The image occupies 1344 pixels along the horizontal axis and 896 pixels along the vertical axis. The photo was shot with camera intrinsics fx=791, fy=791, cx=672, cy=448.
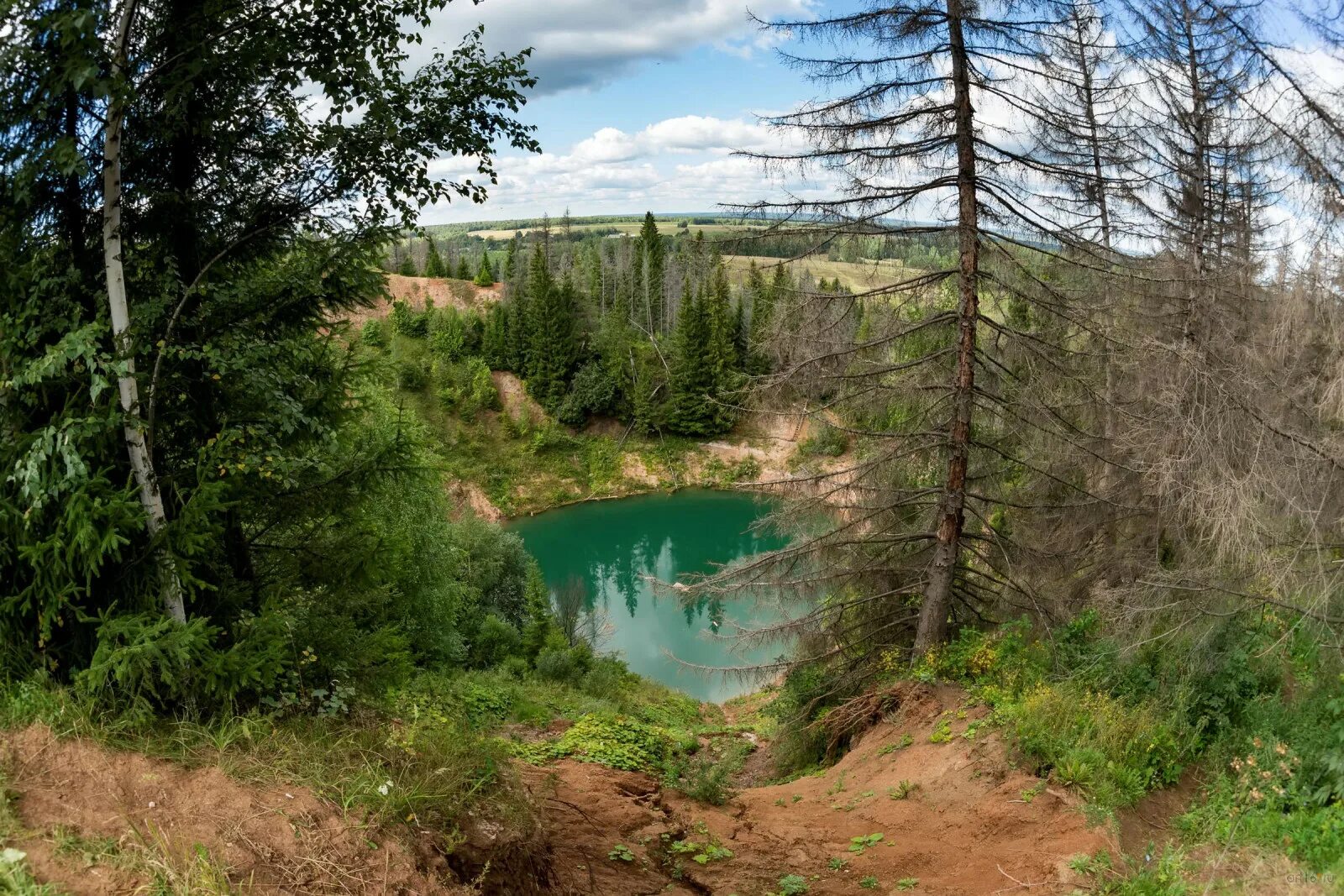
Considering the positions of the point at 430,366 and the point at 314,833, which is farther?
the point at 430,366

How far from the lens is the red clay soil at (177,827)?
337cm

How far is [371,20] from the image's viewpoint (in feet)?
16.4

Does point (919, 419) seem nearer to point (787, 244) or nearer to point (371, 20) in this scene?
point (787, 244)

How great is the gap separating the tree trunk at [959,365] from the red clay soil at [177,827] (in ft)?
22.1

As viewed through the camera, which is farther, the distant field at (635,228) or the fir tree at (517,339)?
the fir tree at (517,339)

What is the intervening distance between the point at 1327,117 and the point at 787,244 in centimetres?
462

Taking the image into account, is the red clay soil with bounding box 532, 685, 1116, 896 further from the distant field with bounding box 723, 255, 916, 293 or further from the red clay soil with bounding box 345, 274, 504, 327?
the red clay soil with bounding box 345, 274, 504, 327

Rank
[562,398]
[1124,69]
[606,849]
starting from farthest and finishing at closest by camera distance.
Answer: [562,398], [1124,69], [606,849]

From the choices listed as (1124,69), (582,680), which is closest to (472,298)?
(582,680)

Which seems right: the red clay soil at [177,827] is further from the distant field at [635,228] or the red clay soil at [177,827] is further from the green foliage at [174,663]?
the distant field at [635,228]

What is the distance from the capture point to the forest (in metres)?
4.20

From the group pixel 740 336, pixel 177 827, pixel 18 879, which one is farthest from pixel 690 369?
pixel 18 879

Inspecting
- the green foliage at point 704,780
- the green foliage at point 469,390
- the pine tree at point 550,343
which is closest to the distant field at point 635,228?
the green foliage at point 704,780

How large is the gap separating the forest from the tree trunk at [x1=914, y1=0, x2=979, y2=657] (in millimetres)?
49
